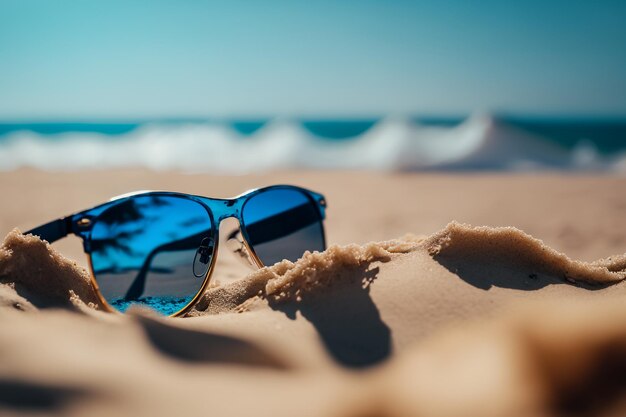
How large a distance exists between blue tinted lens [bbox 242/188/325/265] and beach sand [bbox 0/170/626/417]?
1.27 ft

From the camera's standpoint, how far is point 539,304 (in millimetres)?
1216

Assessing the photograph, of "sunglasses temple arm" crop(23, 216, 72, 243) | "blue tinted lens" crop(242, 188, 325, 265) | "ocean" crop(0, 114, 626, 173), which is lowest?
"ocean" crop(0, 114, 626, 173)

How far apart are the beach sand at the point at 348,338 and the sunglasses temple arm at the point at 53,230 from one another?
12 cm

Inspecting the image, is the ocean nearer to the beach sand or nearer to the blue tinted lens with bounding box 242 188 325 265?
the blue tinted lens with bounding box 242 188 325 265

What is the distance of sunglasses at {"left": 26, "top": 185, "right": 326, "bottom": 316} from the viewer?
1.56m

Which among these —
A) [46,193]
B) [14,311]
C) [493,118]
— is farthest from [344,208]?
[493,118]

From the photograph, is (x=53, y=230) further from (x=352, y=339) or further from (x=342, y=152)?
(x=342, y=152)

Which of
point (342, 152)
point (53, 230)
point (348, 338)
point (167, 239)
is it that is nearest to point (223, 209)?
point (167, 239)

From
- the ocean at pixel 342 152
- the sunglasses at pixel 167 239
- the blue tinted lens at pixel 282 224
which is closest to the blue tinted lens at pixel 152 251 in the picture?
the sunglasses at pixel 167 239

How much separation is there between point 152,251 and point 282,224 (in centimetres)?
54

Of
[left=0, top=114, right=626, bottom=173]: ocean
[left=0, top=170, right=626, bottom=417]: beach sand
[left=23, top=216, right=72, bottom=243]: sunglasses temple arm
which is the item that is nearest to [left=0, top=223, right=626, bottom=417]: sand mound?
[left=0, top=170, right=626, bottom=417]: beach sand

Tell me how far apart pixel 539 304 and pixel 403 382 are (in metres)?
0.52

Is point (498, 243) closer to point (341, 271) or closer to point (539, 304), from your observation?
point (539, 304)

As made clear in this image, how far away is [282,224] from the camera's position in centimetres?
208
